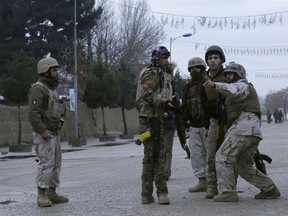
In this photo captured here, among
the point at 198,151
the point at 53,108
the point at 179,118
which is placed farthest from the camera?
the point at 179,118

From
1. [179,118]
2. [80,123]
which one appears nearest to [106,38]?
[80,123]

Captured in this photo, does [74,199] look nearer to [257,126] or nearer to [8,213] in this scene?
[8,213]

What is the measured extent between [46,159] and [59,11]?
39011mm

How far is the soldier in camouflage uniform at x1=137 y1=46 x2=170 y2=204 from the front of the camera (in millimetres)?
→ 7590

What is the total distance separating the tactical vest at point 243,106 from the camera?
7.55m

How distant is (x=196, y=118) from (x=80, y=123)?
31.3 m

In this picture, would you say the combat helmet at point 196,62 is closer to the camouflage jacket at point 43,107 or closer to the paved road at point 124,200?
the paved road at point 124,200

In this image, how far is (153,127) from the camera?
25.0ft

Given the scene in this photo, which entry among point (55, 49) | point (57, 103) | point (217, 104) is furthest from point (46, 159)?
point (55, 49)

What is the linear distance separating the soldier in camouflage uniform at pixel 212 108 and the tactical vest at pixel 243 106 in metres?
0.40

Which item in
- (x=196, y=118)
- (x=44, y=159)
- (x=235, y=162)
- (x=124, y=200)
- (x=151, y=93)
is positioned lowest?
(x=124, y=200)

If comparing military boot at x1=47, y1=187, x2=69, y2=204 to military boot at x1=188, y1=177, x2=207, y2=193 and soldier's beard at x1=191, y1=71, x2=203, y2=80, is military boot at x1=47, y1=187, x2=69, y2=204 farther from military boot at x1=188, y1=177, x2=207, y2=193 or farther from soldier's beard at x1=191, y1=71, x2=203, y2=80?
soldier's beard at x1=191, y1=71, x2=203, y2=80

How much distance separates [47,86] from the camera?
8.02 metres

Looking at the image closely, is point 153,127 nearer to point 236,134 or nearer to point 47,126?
point 236,134
